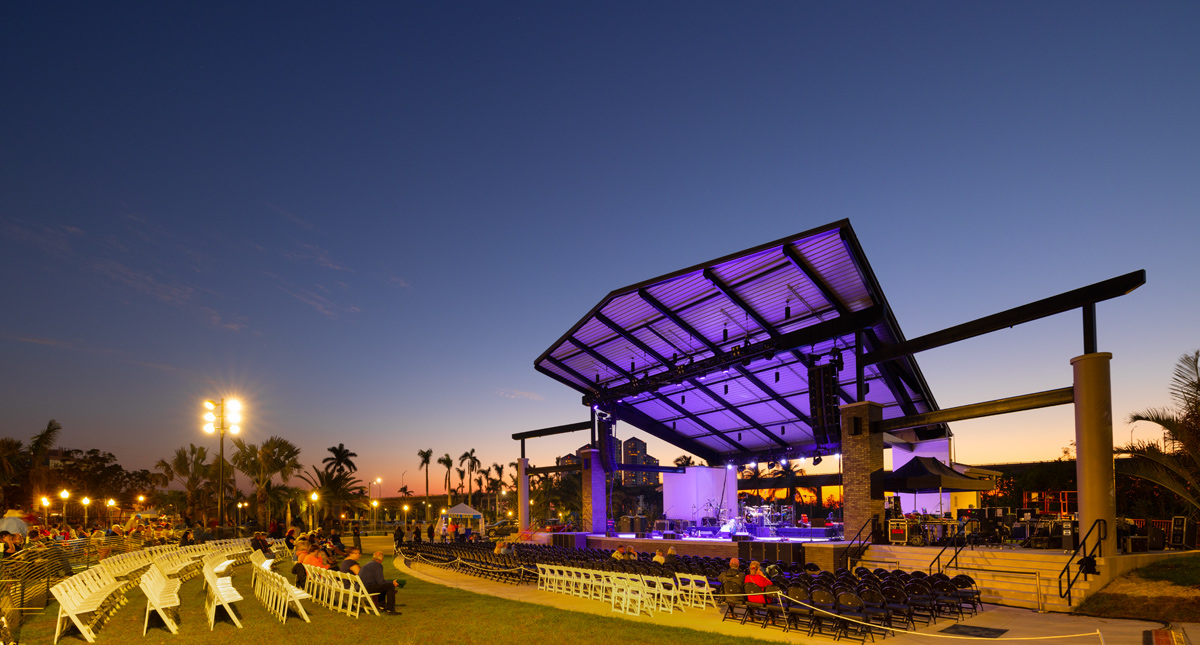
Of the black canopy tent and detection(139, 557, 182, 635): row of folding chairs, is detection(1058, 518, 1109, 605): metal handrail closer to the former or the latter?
the black canopy tent

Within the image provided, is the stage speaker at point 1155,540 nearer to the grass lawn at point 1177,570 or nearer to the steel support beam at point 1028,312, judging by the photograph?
the grass lawn at point 1177,570

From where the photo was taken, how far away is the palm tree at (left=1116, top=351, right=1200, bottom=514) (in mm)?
13945

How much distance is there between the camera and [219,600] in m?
10.7

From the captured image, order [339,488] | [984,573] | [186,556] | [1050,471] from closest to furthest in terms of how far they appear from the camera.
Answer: [984,573] → [186,556] → [1050,471] → [339,488]

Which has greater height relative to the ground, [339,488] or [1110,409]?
[1110,409]

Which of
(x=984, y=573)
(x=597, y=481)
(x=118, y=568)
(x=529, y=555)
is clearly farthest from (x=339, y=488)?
(x=984, y=573)

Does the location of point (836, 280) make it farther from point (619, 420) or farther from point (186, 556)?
point (186, 556)

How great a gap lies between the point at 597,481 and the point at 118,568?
20296 mm

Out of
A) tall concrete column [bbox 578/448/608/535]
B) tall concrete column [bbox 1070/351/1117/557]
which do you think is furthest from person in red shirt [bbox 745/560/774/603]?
tall concrete column [bbox 578/448/608/535]

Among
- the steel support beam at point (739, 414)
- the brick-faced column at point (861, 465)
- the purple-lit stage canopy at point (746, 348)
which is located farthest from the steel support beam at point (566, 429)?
the brick-faced column at point (861, 465)

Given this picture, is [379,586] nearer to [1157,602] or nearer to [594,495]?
[1157,602]

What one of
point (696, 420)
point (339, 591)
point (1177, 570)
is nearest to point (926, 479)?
point (1177, 570)

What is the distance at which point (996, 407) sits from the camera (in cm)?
1738

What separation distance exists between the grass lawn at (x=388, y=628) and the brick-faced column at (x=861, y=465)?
1019 cm
